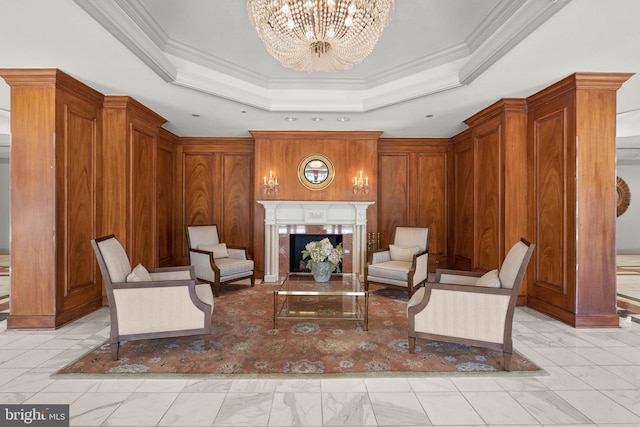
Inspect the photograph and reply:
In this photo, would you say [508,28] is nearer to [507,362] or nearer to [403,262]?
[507,362]

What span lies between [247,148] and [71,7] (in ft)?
12.4

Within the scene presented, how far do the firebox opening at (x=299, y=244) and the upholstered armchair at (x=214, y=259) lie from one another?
0.88 meters

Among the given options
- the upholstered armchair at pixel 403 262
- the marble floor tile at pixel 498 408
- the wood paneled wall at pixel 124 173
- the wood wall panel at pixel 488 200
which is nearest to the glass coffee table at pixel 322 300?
the upholstered armchair at pixel 403 262

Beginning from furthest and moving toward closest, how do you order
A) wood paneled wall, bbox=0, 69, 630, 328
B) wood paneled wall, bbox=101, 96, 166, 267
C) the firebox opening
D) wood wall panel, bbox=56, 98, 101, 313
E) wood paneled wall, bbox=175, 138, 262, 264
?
1. wood paneled wall, bbox=175, 138, 262, 264
2. the firebox opening
3. wood paneled wall, bbox=101, 96, 166, 267
4. wood wall panel, bbox=56, 98, 101, 313
5. wood paneled wall, bbox=0, 69, 630, 328

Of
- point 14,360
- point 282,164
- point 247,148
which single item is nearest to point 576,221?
point 282,164

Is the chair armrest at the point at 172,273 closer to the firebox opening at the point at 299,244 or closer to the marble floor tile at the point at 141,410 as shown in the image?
the marble floor tile at the point at 141,410

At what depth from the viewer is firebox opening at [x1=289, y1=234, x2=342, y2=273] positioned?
18.6ft

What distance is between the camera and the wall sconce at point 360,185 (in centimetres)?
542

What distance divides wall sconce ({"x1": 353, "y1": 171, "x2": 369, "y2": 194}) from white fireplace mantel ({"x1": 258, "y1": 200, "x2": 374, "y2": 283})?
0.25 meters

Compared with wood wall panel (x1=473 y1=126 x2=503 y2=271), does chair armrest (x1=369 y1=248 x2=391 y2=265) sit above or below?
below

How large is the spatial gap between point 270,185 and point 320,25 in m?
3.57

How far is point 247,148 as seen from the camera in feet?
19.6

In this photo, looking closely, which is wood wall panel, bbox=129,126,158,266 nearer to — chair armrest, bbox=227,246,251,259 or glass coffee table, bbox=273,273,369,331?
chair armrest, bbox=227,246,251,259

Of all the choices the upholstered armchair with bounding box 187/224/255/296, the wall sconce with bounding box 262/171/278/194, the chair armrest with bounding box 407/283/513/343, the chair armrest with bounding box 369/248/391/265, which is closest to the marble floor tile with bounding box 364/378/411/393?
the chair armrest with bounding box 407/283/513/343
